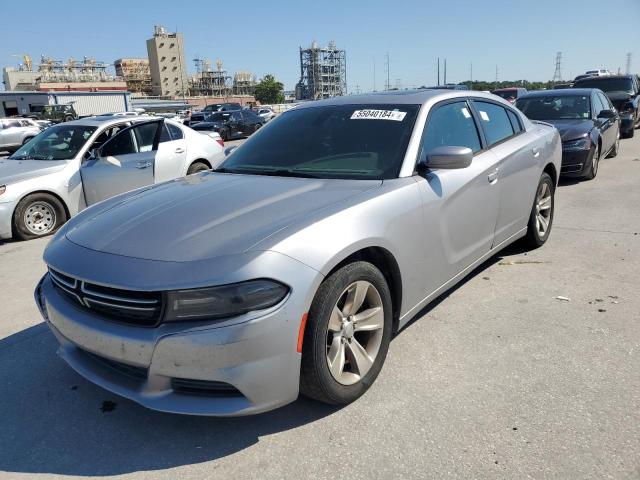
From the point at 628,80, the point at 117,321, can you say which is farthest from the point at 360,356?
the point at 628,80

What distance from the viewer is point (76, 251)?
8.32 feet

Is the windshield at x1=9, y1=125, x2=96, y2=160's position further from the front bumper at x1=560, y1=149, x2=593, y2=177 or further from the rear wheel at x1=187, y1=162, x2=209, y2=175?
the front bumper at x1=560, y1=149, x2=593, y2=177

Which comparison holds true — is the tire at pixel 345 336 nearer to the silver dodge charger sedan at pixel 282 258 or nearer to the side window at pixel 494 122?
the silver dodge charger sedan at pixel 282 258

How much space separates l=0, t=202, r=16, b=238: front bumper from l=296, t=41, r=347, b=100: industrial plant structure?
129655 mm

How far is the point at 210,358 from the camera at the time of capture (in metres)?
2.11

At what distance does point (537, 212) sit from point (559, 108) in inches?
220

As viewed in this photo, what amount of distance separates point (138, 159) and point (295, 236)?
5.55 meters

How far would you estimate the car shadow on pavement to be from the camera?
233 centimetres

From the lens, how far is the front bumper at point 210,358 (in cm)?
211

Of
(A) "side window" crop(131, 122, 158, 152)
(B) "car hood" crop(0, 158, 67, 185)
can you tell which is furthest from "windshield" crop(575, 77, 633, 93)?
(B) "car hood" crop(0, 158, 67, 185)

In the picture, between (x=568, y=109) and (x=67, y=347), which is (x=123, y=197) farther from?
(x=568, y=109)

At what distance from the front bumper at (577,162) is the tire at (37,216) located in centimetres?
769

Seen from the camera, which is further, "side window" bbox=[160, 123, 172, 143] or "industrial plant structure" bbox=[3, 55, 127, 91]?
"industrial plant structure" bbox=[3, 55, 127, 91]

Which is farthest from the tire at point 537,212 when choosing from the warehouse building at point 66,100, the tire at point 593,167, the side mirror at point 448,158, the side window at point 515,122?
the warehouse building at point 66,100
